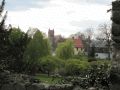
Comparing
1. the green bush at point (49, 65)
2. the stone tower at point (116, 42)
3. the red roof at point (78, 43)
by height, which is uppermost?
the red roof at point (78, 43)

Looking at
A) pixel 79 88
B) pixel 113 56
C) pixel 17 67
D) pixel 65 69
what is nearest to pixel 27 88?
pixel 79 88

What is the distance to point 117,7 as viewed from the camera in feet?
21.7

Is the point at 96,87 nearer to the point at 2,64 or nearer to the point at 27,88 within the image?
the point at 27,88

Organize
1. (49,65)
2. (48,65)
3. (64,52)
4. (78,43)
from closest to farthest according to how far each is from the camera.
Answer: (48,65) < (49,65) < (64,52) < (78,43)

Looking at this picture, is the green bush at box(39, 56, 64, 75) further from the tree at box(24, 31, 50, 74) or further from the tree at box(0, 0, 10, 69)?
the tree at box(0, 0, 10, 69)

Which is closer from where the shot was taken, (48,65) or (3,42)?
(3,42)

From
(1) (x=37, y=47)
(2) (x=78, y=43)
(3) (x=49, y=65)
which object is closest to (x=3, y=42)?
(3) (x=49, y=65)

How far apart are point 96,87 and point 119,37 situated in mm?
2034

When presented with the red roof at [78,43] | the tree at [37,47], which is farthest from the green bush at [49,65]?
the red roof at [78,43]

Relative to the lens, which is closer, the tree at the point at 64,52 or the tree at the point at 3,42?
the tree at the point at 3,42

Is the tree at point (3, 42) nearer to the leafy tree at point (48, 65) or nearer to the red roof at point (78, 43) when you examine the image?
the leafy tree at point (48, 65)

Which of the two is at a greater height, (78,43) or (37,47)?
(78,43)

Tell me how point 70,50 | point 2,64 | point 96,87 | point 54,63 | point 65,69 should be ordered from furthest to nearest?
point 70,50, point 54,63, point 65,69, point 2,64, point 96,87

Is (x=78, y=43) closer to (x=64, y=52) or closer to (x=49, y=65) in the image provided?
(x=64, y=52)
